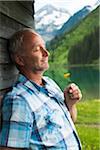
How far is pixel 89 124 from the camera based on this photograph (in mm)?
11914

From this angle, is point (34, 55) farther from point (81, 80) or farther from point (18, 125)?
point (81, 80)

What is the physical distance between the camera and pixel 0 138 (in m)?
2.05

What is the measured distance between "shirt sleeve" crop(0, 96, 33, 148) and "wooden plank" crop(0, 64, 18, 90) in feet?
2.36

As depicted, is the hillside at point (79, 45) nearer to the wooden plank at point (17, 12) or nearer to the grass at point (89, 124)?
the grass at point (89, 124)

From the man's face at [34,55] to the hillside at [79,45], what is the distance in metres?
42.4

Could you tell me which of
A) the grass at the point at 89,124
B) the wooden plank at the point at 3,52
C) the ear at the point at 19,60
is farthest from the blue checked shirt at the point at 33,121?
the grass at the point at 89,124

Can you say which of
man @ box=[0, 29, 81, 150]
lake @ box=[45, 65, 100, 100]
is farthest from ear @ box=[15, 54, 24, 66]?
lake @ box=[45, 65, 100, 100]

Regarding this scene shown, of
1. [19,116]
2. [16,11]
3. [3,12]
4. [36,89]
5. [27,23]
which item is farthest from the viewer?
[27,23]

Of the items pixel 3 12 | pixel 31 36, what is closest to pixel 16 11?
pixel 3 12

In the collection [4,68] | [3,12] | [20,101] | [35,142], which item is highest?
[3,12]

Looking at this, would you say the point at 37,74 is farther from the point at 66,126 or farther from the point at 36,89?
the point at 66,126

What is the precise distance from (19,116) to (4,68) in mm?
801

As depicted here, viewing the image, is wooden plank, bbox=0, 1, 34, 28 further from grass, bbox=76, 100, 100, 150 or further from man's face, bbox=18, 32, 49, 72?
grass, bbox=76, 100, 100, 150

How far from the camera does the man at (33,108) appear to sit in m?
2.02
